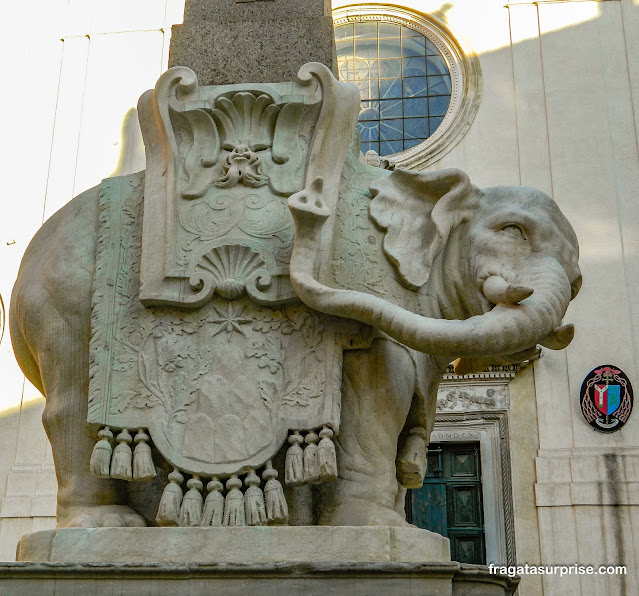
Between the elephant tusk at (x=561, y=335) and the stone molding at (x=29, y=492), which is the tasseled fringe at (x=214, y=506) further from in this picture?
the stone molding at (x=29, y=492)

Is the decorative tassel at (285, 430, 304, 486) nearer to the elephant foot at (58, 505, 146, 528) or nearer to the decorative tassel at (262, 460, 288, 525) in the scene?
the decorative tassel at (262, 460, 288, 525)

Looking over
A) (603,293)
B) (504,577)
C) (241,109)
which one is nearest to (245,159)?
(241,109)

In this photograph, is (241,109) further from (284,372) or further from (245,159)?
(284,372)

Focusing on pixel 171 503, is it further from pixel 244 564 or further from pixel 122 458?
pixel 244 564

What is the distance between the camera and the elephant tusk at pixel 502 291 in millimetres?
3141

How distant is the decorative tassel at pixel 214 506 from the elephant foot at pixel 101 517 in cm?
25

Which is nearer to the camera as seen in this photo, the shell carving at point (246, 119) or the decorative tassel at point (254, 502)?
the decorative tassel at point (254, 502)

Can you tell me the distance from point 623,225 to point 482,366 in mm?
10559

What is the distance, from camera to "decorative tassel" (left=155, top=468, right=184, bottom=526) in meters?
3.07

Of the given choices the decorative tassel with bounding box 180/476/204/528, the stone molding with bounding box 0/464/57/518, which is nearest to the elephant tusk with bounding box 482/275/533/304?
the decorative tassel with bounding box 180/476/204/528

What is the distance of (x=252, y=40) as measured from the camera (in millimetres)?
4129

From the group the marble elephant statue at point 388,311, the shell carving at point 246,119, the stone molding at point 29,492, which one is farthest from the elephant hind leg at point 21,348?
the stone molding at point 29,492

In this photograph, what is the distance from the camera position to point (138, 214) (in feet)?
12.0

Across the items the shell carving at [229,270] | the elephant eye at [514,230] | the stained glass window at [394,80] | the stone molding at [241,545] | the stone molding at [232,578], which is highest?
the stained glass window at [394,80]
